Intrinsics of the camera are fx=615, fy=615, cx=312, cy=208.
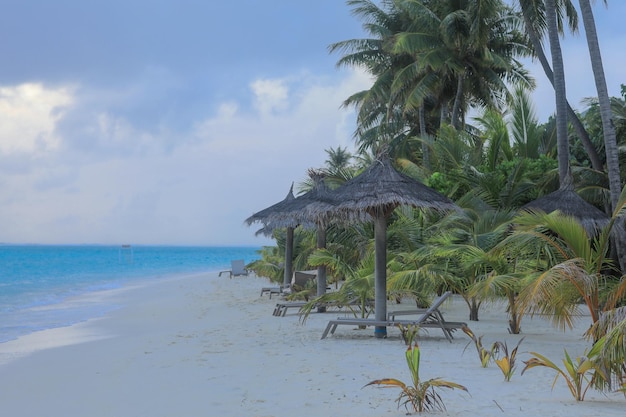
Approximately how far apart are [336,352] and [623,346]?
12.5 ft

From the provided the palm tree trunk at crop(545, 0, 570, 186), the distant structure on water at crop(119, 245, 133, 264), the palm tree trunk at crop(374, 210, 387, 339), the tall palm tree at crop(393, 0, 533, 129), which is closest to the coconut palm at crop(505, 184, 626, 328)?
the palm tree trunk at crop(374, 210, 387, 339)

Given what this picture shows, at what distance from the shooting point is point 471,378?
18.7ft

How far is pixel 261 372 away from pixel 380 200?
2.86 m

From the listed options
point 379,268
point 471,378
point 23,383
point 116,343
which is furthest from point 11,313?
point 471,378

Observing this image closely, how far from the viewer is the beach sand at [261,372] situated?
4871 millimetres

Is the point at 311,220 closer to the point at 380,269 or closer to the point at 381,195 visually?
the point at 380,269

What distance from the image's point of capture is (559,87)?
1311 centimetres

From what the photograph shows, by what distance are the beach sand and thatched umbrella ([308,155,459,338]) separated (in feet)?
2.67

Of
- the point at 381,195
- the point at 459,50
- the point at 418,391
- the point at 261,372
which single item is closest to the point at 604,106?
the point at 381,195

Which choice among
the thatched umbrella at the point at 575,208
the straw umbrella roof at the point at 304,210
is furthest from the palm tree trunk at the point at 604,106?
the straw umbrella roof at the point at 304,210

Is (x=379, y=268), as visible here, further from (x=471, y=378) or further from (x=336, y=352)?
(x=471, y=378)

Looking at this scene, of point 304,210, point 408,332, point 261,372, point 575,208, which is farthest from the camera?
point 575,208

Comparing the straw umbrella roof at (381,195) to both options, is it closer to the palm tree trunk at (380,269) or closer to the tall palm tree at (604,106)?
the palm tree trunk at (380,269)

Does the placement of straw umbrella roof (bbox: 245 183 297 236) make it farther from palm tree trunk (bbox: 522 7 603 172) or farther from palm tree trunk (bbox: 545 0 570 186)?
palm tree trunk (bbox: 522 7 603 172)
